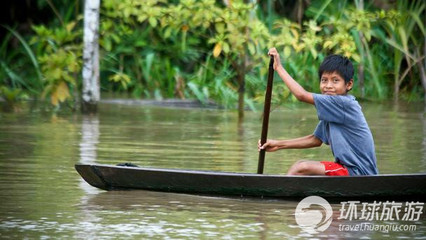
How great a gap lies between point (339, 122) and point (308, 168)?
345mm

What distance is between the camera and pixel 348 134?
21.5ft

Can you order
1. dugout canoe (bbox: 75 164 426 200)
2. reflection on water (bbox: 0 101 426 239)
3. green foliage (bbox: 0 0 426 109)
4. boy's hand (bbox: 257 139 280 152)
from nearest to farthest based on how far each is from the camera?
reflection on water (bbox: 0 101 426 239), dugout canoe (bbox: 75 164 426 200), boy's hand (bbox: 257 139 280 152), green foliage (bbox: 0 0 426 109)

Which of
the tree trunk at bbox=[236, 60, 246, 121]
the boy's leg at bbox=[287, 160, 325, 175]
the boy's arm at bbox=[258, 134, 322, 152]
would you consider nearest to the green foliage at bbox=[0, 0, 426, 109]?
the tree trunk at bbox=[236, 60, 246, 121]

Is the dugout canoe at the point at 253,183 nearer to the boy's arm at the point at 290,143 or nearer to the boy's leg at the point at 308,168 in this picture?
the boy's leg at the point at 308,168

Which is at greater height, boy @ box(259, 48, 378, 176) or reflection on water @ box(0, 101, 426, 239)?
boy @ box(259, 48, 378, 176)

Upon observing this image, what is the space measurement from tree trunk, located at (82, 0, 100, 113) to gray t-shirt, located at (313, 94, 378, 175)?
5.68 m

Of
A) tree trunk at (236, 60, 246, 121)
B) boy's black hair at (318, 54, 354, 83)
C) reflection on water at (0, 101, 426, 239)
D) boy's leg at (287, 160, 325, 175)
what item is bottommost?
reflection on water at (0, 101, 426, 239)

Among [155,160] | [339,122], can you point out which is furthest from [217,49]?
[339,122]

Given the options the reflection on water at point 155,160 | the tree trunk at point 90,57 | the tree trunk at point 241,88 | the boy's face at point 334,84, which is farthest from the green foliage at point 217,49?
the boy's face at point 334,84

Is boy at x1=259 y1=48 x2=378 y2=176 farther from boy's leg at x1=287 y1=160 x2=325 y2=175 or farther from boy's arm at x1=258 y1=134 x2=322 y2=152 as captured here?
boy's arm at x1=258 y1=134 x2=322 y2=152

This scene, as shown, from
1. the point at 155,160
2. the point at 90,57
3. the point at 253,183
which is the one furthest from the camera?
the point at 90,57

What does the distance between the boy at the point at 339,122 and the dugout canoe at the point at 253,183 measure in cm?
18

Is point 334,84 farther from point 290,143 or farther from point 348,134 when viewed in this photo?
point 290,143

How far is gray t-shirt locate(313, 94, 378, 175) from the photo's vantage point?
653cm
